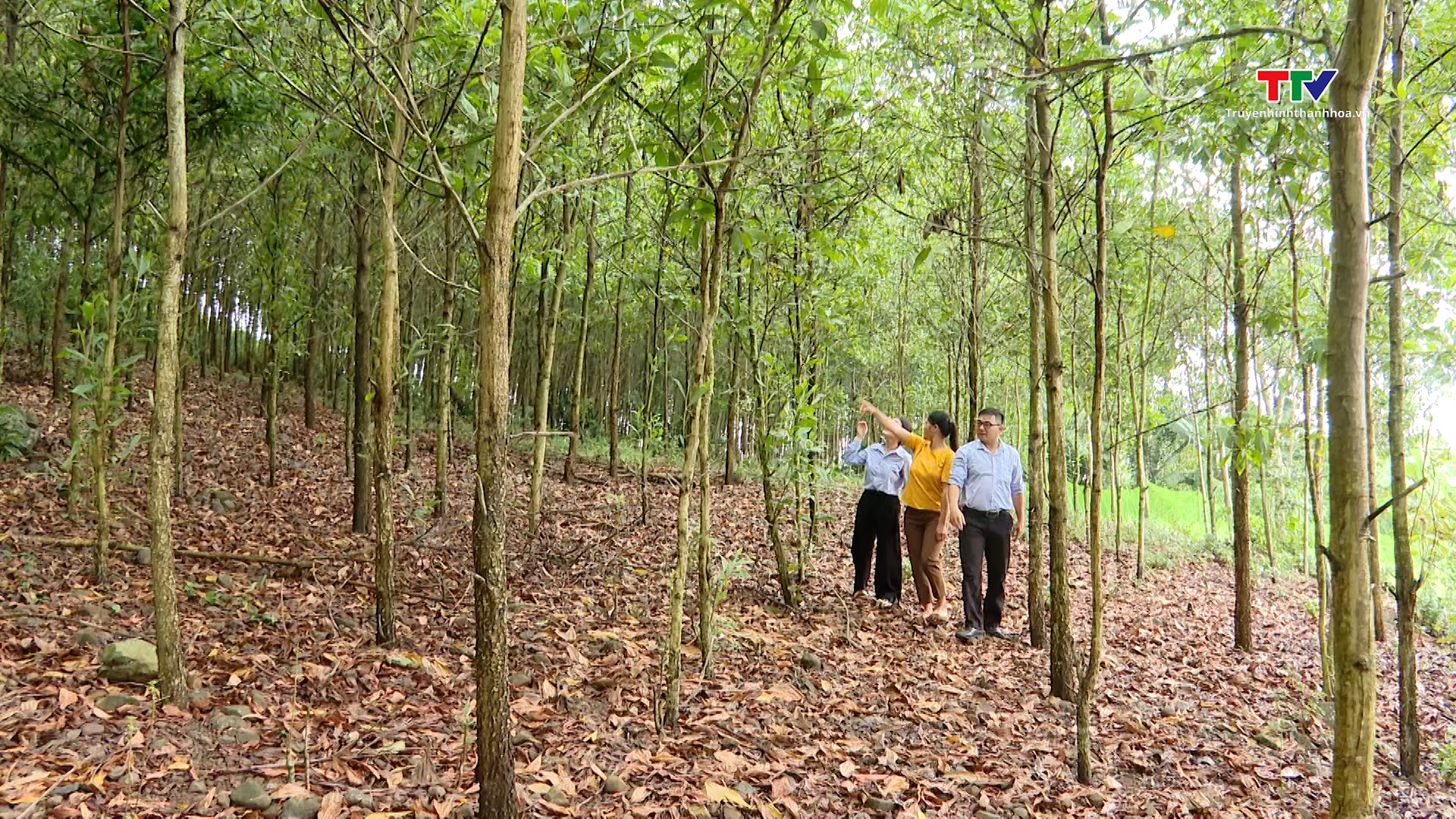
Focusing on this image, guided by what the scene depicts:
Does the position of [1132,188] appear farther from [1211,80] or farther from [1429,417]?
[1211,80]

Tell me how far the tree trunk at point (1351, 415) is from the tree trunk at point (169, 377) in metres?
4.47

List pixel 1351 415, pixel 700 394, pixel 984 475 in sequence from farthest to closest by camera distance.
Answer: pixel 984 475 → pixel 700 394 → pixel 1351 415

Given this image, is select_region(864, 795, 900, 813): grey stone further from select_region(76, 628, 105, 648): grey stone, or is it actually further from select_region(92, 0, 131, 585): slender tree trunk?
select_region(92, 0, 131, 585): slender tree trunk

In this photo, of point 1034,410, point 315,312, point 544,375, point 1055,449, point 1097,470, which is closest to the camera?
point 1097,470

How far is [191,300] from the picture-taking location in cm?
962

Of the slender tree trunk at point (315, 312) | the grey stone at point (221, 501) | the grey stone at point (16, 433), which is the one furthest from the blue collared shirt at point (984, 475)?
the grey stone at point (16, 433)

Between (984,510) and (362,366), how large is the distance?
602 cm

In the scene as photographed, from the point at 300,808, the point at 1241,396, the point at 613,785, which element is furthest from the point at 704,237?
the point at 1241,396

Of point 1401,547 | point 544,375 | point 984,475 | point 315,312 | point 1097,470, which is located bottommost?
point 1401,547

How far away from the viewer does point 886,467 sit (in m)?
7.38

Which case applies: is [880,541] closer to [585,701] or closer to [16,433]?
[585,701]

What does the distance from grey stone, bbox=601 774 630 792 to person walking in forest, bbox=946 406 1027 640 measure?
396cm

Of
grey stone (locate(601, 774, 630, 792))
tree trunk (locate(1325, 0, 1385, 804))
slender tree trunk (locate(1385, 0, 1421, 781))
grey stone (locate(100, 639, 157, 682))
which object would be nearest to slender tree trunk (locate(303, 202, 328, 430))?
grey stone (locate(100, 639, 157, 682))

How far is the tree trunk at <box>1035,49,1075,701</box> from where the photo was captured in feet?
15.9
